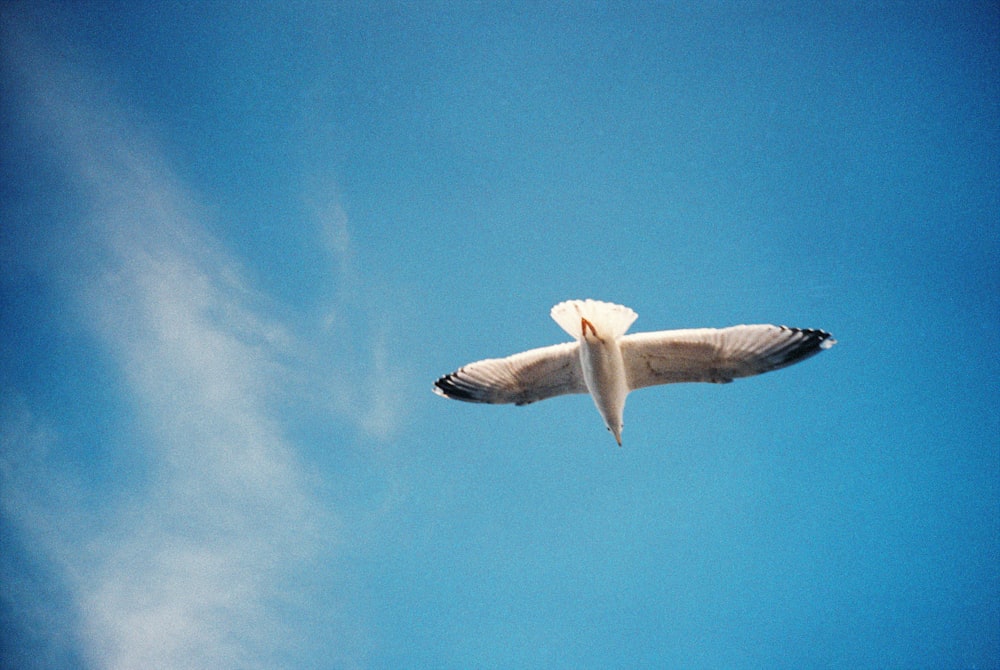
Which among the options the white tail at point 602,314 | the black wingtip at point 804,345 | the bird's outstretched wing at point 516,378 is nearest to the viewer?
the black wingtip at point 804,345

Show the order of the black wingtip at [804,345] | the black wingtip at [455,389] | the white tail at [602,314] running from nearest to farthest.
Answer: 1. the black wingtip at [804,345]
2. the white tail at [602,314]
3. the black wingtip at [455,389]

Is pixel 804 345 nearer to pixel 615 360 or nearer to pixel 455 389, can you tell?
pixel 615 360

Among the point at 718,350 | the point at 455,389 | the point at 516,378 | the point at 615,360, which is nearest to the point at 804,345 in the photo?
the point at 718,350

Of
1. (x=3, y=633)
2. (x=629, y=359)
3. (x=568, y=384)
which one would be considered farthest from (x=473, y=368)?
(x=3, y=633)

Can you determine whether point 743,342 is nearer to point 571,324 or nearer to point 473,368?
point 571,324

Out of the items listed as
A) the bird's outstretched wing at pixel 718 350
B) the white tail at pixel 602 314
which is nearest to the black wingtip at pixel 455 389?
the white tail at pixel 602 314

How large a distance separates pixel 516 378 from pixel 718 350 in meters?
1.72

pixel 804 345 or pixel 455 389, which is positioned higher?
pixel 455 389

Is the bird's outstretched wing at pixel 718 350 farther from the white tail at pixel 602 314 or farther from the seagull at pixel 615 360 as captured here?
the white tail at pixel 602 314

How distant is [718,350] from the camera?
479 cm

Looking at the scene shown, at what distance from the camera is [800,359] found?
15.0 ft

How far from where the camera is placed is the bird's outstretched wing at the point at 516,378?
527 cm

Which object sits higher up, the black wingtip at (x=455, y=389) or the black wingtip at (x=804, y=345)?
the black wingtip at (x=455, y=389)

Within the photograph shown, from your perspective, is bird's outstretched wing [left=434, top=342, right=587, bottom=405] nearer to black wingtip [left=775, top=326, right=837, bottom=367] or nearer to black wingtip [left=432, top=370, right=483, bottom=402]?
black wingtip [left=432, top=370, right=483, bottom=402]
